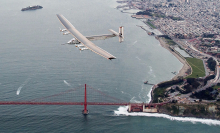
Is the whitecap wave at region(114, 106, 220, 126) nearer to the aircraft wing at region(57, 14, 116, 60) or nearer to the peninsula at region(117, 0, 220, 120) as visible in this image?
the peninsula at region(117, 0, 220, 120)

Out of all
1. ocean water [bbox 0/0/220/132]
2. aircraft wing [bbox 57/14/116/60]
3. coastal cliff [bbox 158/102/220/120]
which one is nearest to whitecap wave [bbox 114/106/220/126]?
ocean water [bbox 0/0/220/132]

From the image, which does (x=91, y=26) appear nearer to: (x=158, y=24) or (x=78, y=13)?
(x=78, y=13)

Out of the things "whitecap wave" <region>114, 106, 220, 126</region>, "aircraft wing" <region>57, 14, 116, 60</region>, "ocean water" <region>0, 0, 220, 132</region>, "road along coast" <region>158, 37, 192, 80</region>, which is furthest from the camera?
"road along coast" <region>158, 37, 192, 80</region>

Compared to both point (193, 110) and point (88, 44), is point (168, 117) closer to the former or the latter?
point (193, 110)

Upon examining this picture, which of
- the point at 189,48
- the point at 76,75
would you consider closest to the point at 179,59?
the point at 189,48

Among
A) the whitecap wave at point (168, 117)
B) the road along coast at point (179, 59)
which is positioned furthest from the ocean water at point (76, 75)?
the road along coast at point (179, 59)

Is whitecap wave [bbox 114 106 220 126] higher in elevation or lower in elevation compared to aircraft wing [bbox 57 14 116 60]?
lower

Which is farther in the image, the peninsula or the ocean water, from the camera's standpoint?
the peninsula

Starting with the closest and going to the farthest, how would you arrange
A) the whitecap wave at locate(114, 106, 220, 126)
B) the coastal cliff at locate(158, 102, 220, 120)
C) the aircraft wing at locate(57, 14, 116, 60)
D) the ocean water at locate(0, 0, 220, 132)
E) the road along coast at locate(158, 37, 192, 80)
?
the ocean water at locate(0, 0, 220, 132) → the aircraft wing at locate(57, 14, 116, 60) → the whitecap wave at locate(114, 106, 220, 126) → the coastal cliff at locate(158, 102, 220, 120) → the road along coast at locate(158, 37, 192, 80)

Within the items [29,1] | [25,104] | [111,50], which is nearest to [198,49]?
[111,50]
